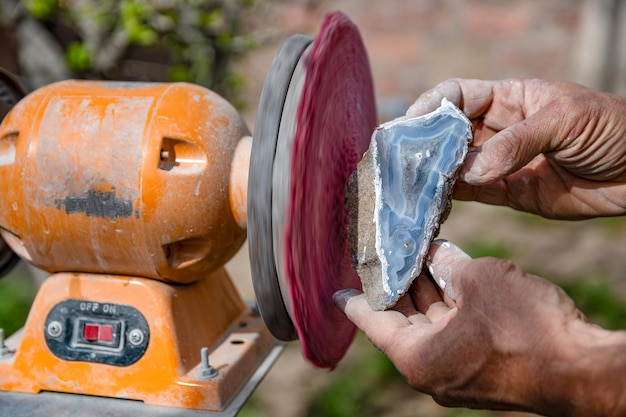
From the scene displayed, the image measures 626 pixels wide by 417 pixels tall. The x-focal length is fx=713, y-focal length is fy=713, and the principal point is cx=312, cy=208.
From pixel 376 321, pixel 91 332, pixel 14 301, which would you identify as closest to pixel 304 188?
pixel 376 321

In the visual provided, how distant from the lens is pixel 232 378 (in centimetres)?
155

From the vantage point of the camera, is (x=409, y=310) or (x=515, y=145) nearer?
(x=515, y=145)

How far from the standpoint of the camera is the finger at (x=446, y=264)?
1382 millimetres

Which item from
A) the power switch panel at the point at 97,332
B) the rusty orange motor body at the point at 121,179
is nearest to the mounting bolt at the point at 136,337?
the power switch panel at the point at 97,332

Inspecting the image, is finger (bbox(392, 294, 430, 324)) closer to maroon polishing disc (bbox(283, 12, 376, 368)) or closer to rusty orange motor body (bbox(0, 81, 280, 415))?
maroon polishing disc (bbox(283, 12, 376, 368))

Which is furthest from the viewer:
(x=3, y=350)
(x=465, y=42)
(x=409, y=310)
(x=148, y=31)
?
(x=465, y=42)

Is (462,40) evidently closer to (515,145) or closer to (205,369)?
(515,145)

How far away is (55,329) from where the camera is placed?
1578 millimetres

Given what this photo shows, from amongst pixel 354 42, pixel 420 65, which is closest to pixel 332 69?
pixel 354 42

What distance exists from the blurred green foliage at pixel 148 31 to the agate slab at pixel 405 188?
4.64 feet

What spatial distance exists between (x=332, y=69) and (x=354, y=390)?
1800 mm

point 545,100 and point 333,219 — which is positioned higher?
point 545,100

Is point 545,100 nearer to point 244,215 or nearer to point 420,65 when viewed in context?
point 244,215

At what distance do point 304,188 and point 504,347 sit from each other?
17.1 inches
